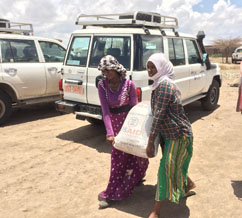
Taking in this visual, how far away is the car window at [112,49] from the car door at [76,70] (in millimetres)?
163

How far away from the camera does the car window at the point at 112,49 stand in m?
4.59

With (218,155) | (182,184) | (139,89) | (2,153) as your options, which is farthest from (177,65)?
(2,153)

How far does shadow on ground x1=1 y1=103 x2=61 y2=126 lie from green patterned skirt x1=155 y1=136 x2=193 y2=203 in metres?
4.65

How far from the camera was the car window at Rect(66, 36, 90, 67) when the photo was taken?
5055mm

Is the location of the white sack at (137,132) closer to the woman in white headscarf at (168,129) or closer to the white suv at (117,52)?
the woman in white headscarf at (168,129)

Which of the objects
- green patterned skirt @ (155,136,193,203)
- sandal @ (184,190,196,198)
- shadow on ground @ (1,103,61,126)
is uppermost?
green patterned skirt @ (155,136,193,203)

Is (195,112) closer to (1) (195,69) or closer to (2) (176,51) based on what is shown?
(1) (195,69)

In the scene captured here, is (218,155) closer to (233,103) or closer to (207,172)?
(207,172)

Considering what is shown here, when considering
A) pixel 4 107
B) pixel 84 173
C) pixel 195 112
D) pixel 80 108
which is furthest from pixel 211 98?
pixel 4 107

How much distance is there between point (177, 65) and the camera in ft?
18.6

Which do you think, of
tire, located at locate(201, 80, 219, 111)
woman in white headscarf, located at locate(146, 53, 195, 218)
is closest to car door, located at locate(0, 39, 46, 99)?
tire, located at locate(201, 80, 219, 111)

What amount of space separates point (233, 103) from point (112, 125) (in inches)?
241

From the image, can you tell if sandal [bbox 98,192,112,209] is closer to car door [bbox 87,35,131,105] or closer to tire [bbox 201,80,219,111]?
car door [bbox 87,35,131,105]

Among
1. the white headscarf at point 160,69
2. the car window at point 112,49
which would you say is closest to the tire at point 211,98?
the car window at point 112,49
